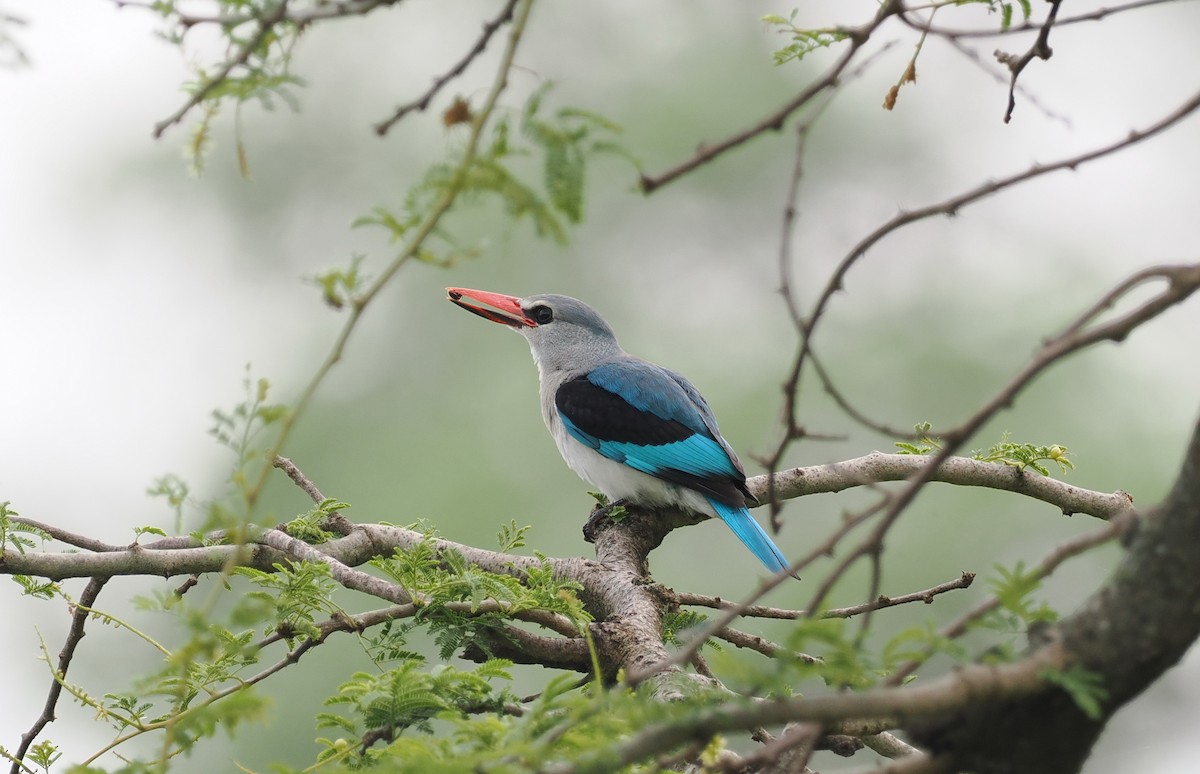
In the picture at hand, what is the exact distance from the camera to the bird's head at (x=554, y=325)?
18.3 ft

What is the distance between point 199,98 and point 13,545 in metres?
1.78

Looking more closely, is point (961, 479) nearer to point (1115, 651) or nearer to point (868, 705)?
point (1115, 651)

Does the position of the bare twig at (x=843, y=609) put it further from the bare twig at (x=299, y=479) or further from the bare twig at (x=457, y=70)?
the bare twig at (x=457, y=70)

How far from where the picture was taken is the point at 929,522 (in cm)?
970

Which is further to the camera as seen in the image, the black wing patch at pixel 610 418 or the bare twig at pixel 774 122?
the black wing patch at pixel 610 418

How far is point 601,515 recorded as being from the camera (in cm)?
433

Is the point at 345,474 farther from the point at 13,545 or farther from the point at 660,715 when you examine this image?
the point at 660,715

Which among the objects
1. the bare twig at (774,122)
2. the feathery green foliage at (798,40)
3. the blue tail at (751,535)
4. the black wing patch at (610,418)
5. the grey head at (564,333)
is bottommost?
the bare twig at (774,122)

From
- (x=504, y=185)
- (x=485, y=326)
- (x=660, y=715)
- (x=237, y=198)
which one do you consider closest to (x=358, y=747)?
(x=660, y=715)

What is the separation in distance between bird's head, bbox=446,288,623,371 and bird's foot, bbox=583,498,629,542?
3.84ft

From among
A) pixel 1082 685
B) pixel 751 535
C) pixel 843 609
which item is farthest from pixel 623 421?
pixel 1082 685

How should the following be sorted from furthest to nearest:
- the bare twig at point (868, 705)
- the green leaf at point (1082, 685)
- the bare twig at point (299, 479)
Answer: the bare twig at point (299, 479) < the green leaf at point (1082, 685) < the bare twig at point (868, 705)

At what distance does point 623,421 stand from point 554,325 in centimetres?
95

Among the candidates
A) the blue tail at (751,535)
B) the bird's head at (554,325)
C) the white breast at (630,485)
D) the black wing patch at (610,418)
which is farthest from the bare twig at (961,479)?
the bird's head at (554,325)
